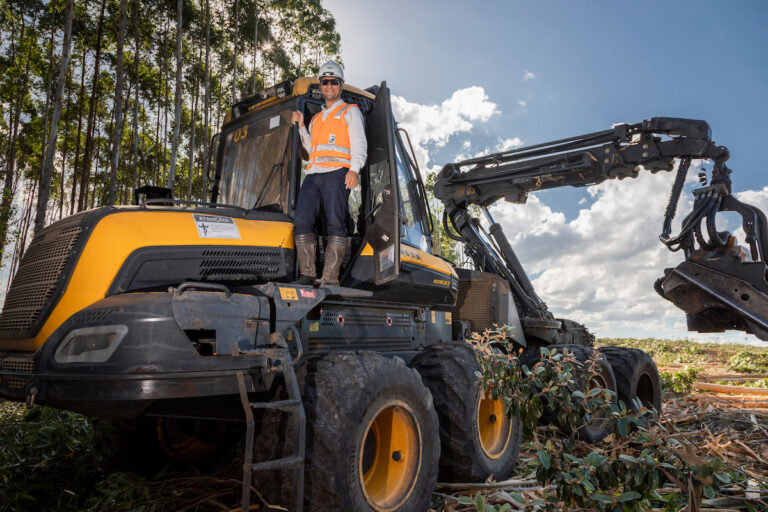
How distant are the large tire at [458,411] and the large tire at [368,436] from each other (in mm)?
545

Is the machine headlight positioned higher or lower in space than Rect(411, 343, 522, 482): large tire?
higher

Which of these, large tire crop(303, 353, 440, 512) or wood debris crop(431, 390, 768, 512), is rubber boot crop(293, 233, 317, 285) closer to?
large tire crop(303, 353, 440, 512)

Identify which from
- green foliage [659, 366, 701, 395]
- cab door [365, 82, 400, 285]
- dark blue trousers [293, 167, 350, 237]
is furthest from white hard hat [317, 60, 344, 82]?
green foliage [659, 366, 701, 395]

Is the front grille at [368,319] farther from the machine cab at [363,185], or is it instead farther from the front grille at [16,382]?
the front grille at [16,382]

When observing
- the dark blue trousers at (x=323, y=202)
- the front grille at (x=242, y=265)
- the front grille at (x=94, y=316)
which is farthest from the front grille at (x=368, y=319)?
the front grille at (x=94, y=316)

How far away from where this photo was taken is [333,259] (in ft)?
13.6

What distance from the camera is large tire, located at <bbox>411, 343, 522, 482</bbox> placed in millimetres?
4586

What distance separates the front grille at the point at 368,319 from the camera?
4.29 metres

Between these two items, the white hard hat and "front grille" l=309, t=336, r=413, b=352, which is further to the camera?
the white hard hat

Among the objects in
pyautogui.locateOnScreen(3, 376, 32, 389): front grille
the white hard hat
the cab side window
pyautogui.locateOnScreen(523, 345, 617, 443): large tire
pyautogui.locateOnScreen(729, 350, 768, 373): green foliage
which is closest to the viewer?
pyautogui.locateOnScreen(3, 376, 32, 389): front grille

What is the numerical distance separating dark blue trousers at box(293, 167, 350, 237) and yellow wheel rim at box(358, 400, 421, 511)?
140 cm

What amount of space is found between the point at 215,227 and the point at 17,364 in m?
1.43

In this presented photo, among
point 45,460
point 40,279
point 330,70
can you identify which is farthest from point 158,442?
point 330,70

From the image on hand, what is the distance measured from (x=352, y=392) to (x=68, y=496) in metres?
2.53
